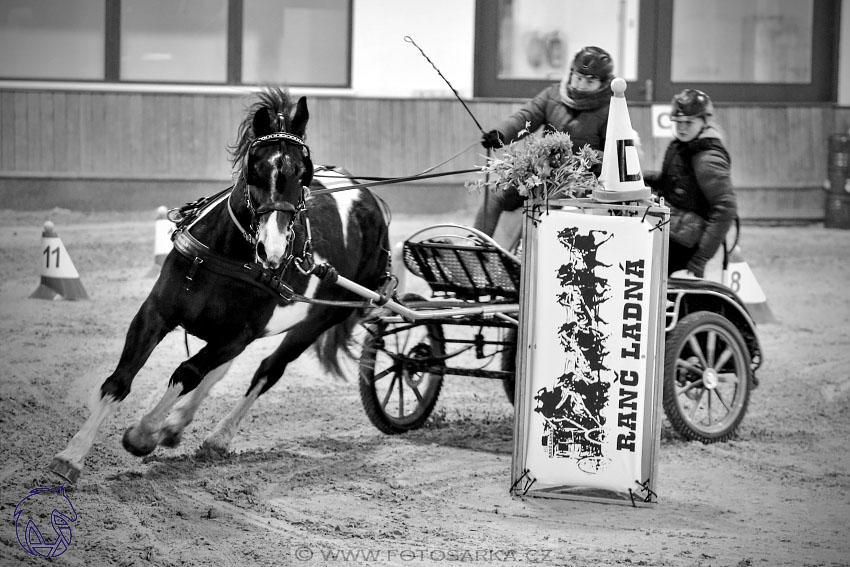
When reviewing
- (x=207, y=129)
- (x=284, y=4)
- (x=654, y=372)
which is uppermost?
(x=284, y=4)

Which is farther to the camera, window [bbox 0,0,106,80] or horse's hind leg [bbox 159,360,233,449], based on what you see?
window [bbox 0,0,106,80]

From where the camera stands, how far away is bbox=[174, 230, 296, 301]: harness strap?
4.84 meters

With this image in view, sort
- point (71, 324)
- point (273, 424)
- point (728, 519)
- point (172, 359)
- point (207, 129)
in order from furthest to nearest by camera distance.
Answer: point (207, 129) → point (71, 324) → point (172, 359) → point (273, 424) → point (728, 519)

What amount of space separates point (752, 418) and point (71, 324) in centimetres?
495

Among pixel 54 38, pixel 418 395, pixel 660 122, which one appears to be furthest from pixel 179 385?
pixel 54 38

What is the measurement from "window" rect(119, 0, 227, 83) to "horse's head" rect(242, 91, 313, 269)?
9734 mm

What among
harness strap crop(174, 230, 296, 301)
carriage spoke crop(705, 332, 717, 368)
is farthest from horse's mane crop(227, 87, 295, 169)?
carriage spoke crop(705, 332, 717, 368)

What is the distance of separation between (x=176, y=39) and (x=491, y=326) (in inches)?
378

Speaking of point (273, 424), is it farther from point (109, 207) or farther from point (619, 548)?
point (109, 207)

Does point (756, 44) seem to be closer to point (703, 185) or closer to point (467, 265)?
point (703, 185)

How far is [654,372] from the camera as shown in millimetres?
4801

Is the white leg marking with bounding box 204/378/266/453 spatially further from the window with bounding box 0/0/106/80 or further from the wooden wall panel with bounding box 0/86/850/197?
the window with bounding box 0/0/106/80

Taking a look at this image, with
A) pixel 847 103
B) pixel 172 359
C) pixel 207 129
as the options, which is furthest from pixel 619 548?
pixel 847 103

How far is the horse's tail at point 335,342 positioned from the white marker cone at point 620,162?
1.76 metres
